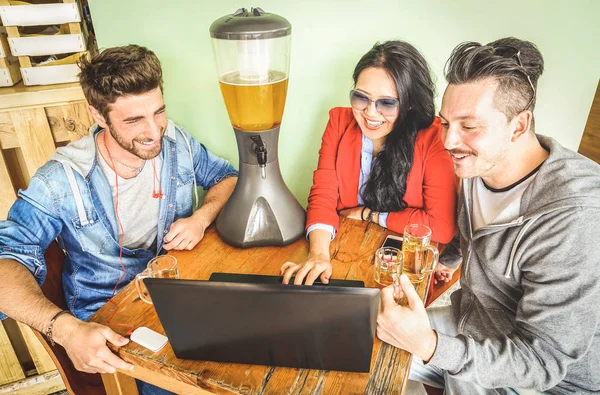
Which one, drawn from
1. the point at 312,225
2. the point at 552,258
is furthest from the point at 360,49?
the point at 552,258

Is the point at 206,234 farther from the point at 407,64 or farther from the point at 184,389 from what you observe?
the point at 407,64

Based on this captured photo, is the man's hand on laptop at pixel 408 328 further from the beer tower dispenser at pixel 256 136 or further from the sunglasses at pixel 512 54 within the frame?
the sunglasses at pixel 512 54

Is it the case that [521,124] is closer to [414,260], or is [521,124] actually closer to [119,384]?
[414,260]

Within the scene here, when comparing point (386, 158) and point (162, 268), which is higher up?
point (386, 158)

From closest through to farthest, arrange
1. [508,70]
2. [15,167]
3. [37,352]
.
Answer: [508,70]
[15,167]
[37,352]

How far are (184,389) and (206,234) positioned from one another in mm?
606

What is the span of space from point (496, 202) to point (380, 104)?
486mm

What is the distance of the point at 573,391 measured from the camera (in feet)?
3.79

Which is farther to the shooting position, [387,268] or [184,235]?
[184,235]

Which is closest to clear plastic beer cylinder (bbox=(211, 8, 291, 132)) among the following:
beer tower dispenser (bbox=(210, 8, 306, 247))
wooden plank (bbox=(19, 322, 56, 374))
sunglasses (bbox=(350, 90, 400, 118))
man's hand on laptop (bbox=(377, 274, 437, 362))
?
beer tower dispenser (bbox=(210, 8, 306, 247))

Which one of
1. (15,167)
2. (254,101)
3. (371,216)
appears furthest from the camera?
(15,167)

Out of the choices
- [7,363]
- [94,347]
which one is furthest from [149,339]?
[7,363]

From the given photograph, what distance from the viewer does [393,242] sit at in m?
1.44

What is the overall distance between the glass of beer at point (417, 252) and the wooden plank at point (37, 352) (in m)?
1.78
